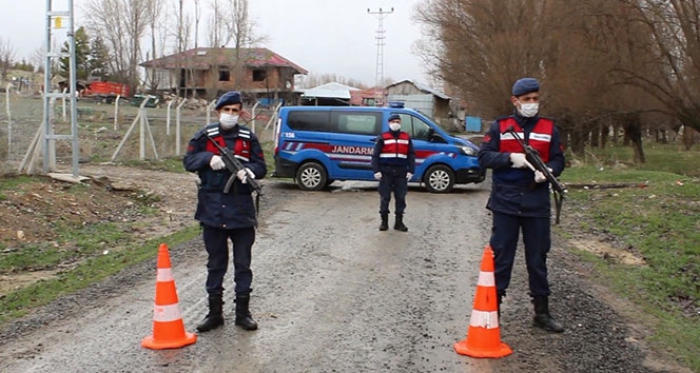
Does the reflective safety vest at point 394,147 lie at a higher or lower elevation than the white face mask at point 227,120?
lower

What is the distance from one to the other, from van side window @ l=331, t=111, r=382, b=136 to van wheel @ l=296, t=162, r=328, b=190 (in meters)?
1.00

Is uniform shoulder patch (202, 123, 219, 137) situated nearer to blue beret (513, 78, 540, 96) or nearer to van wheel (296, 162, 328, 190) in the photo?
blue beret (513, 78, 540, 96)

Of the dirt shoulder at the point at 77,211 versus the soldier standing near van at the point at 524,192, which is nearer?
the soldier standing near van at the point at 524,192

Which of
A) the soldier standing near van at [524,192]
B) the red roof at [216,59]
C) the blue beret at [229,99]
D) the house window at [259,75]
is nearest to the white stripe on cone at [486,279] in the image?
the soldier standing near van at [524,192]

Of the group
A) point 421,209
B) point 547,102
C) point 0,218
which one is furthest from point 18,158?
point 547,102

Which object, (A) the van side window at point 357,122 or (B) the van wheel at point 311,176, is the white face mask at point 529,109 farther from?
(B) the van wheel at point 311,176

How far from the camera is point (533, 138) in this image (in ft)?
18.9

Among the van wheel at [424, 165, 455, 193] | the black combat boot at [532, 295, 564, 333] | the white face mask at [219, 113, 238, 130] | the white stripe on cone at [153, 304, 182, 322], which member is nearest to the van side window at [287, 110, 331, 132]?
the van wheel at [424, 165, 455, 193]

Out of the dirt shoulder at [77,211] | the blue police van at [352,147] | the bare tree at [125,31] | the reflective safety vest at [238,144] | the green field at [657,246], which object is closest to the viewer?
the reflective safety vest at [238,144]

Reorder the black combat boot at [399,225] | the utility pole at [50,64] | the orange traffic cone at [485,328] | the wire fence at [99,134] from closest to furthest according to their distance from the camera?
the orange traffic cone at [485,328] → the black combat boot at [399,225] → the utility pole at [50,64] → the wire fence at [99,134]

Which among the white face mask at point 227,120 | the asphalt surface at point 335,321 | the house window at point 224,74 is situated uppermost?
the house window at point 224,74

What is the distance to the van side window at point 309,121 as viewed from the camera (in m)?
16.0

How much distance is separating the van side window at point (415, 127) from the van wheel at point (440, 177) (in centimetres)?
74

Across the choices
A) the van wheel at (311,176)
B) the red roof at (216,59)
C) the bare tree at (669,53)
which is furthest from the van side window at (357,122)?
the red roof at (216,59)
